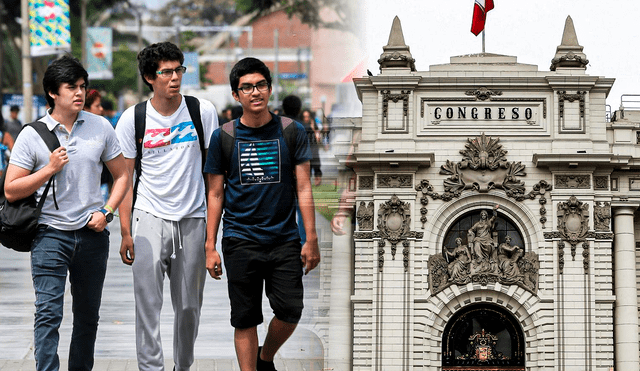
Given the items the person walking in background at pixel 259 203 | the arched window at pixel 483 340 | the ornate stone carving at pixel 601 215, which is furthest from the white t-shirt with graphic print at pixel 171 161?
the ornate stone carving at pixel 601 215

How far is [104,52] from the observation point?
43.8m

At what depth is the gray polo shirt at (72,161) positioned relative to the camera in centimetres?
635

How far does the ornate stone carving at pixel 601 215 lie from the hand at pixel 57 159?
122ft

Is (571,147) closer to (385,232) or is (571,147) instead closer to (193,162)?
(385,232)

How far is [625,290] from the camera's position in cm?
4188

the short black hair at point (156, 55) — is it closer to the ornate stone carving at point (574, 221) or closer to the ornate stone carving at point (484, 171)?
the ornate stone carving at point (484, 171)

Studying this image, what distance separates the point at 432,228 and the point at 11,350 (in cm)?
3404

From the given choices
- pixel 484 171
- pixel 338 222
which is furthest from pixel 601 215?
pixel 338 222

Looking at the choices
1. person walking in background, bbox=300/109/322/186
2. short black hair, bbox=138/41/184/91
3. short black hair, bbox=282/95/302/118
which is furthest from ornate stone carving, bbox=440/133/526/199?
short black hair, bbox=138/41/184/91

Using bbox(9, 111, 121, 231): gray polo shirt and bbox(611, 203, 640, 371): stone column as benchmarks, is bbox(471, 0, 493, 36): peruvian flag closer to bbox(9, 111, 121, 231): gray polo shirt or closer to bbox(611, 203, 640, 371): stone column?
bbox(611, 203, 640, 371): stone column

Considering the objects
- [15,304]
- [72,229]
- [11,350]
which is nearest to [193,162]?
[72,229]

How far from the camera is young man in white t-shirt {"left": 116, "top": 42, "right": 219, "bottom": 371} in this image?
20.3 ft

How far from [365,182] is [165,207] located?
37.0 metres

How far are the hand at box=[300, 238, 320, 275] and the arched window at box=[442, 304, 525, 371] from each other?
35.8 m
